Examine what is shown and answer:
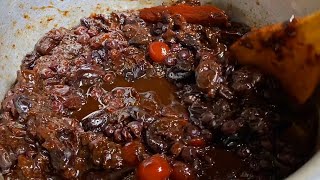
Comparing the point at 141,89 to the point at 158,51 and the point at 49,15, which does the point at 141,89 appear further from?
the point at 49,15

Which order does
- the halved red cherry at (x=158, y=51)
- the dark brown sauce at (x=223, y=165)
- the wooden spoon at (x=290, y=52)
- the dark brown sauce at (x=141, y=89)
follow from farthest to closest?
the halved red cherry at (x=158, y=51)
the dark brown sauce at (x=141, y=89)
the dark brown sauce at (x=223, y=165)
the wooden spoon at (x=290, y=52)

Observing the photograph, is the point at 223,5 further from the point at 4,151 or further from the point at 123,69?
the point at 4,151

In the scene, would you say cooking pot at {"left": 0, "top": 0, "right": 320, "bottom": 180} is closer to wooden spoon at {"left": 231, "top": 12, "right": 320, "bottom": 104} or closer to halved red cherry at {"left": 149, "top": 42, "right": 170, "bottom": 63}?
wooden spoon at {"left": 231, "top": 12, "right": 320, "bottom": 104}

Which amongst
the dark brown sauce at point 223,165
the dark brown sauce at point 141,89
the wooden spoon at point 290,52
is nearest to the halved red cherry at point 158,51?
the dark brown sauce at point 141,89

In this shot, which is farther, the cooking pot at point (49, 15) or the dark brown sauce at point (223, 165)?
the cooking pot at point (49, 15)

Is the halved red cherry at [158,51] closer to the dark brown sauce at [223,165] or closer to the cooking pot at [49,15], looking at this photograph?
the cooking pot at [49,15]

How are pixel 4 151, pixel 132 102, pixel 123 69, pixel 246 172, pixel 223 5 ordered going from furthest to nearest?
pixel 223 5
pixel 123 69
pixel 132 102
pixel 4 151
pixel 246 172

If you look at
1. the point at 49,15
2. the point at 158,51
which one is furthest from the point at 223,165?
the point at 49,15

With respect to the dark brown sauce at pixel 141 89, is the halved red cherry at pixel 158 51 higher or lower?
higher

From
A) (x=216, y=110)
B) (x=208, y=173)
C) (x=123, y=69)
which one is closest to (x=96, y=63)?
(x=123, y=69)
